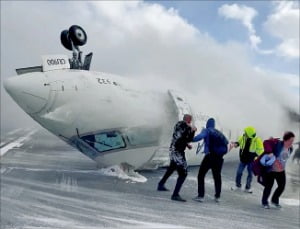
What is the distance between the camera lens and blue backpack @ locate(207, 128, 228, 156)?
21.2 ft

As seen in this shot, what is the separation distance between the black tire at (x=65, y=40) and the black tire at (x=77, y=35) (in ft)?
0.42

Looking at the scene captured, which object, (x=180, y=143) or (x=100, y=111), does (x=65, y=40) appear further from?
(x=180, y=143)

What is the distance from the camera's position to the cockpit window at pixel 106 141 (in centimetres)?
988

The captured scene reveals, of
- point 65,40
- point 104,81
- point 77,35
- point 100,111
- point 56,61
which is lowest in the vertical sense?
point 100,111

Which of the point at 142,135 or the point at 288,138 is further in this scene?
the point at 142,135

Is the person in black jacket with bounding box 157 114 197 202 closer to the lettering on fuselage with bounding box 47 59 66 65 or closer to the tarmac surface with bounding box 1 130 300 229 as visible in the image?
the tarmac surface with bounding box 1 130 300 229

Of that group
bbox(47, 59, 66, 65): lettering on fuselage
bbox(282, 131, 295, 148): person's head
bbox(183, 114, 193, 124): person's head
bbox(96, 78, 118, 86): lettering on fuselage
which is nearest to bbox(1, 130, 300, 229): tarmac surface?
bbox(282, 131, 295, 148): person's head

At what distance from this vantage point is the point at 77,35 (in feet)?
33.2

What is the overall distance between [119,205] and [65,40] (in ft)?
17.4

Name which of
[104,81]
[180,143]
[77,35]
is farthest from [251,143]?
[77,35]

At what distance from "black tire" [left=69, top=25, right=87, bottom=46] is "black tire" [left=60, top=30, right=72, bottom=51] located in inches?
5.0

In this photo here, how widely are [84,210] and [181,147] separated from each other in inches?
81.3

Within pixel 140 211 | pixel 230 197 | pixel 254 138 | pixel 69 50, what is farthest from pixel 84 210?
pixel 69 50

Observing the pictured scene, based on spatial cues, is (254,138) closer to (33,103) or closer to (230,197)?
(230,197)
